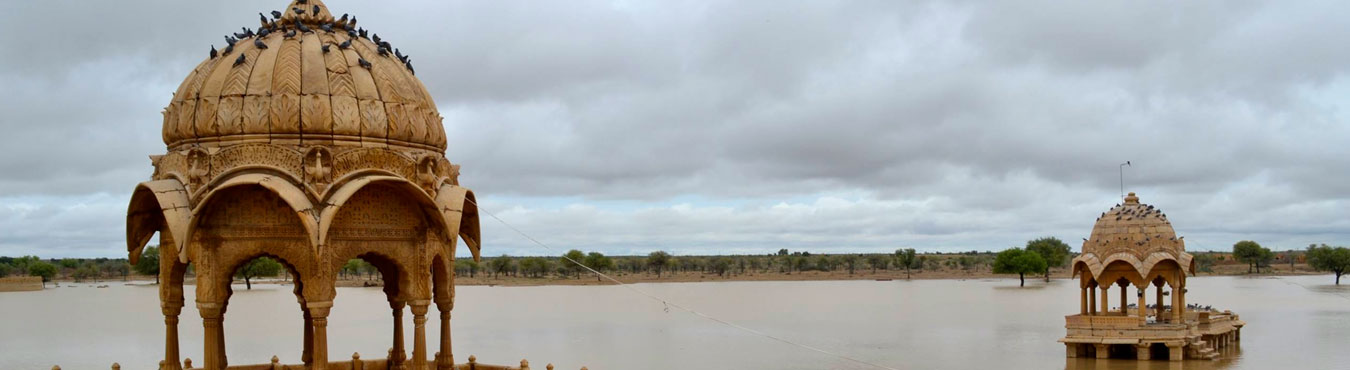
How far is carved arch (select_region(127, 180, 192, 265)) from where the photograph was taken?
37.8ft

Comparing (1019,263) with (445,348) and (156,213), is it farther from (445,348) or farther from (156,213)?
(156,213)

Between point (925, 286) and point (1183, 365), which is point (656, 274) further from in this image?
point (1183, 365)

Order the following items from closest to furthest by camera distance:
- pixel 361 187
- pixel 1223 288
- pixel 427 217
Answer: pixel 361 187 → pixel 427 217 → pixel 1223 288

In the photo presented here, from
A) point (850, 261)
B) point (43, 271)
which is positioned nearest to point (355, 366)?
point (43, 271)

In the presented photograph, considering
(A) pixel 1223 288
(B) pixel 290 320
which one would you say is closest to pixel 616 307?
(B) pixel 290 320

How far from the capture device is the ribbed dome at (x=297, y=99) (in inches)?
462

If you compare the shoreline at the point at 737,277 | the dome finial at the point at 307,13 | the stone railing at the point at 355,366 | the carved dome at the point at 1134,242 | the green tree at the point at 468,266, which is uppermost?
the dome finial at the point at 307,13

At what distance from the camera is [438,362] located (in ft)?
45.0

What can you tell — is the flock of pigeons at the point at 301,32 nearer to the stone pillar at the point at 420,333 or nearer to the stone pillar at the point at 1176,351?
the stone pillar at the point at 420,333

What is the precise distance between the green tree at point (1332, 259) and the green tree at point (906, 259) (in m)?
30.4

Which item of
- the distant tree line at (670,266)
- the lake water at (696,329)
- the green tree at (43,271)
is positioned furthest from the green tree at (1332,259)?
the green tree at (43,271)

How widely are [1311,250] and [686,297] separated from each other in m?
60.5

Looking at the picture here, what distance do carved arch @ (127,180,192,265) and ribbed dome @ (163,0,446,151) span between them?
54cm

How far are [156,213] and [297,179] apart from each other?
7.50ft
